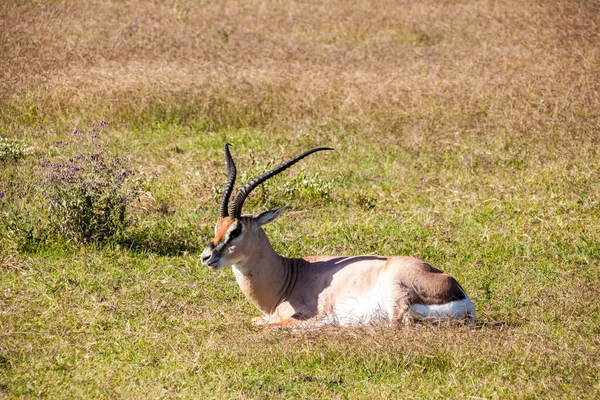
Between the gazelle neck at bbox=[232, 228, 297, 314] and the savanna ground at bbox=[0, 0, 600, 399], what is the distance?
207 millimetres

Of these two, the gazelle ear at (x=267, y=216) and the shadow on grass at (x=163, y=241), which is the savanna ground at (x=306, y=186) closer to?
the shadow on grass at (x=163, y=241)

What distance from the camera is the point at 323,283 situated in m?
5.88

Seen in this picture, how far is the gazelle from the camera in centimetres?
544

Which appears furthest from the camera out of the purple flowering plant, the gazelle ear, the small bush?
the small bush

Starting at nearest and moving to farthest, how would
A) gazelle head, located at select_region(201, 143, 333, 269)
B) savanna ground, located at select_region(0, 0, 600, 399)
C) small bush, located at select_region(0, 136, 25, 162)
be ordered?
savanna ground, located at select_region(0, 0, 600, 399)
gazelle head, located at select_region(201, 143, 333, 269)
small bush, located at select_region(0, 136, 25, 162)

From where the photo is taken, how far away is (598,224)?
7602 millimetres

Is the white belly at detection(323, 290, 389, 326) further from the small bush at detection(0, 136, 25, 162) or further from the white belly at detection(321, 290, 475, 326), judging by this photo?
the small bush at detection(0, 136, 25, 162)

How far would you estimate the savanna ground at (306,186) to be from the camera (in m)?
4.79

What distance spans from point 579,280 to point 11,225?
188 inches

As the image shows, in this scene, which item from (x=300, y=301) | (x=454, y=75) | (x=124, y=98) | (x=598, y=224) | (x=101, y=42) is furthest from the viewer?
(x=101, y=42)

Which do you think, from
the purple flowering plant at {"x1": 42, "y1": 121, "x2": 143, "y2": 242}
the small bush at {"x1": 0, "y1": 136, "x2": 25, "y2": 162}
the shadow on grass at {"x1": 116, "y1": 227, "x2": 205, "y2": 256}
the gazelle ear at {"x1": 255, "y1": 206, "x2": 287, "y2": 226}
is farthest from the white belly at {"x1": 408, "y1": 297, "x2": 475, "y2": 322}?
the small bush at {"x1": 0, "y1": 136, "x2": 25, "y2": 162}

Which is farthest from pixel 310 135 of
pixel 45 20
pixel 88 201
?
pixel 45 20

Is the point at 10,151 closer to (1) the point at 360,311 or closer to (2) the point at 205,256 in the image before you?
(2) the point at 205,256

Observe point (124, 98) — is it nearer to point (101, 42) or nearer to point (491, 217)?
point (101, 42)
